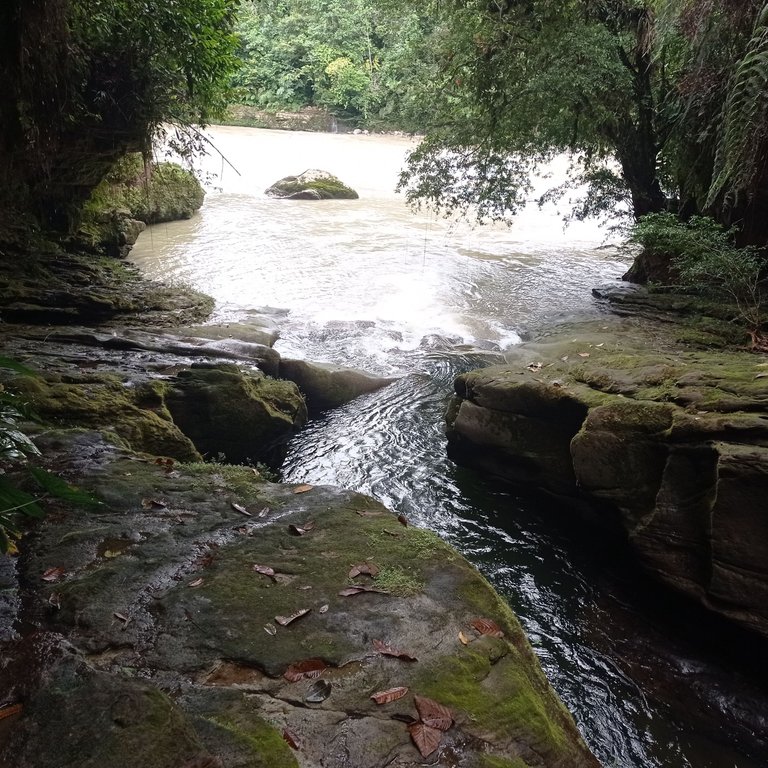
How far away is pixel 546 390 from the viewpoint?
19.3 feet

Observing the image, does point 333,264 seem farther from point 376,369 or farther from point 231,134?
point 231,134

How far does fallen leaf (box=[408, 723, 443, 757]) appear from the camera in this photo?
2.19m

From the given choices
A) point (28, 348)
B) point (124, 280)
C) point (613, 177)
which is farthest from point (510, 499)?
point (613, 177)

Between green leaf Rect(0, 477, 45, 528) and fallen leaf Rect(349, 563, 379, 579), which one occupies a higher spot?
green leaf Rect(0, 477, 45, 528)

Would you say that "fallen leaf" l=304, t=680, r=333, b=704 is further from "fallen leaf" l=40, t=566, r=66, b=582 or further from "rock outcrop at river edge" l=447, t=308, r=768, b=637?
"rock outcrop at river edge" l=447, t=308, r=768, b=637

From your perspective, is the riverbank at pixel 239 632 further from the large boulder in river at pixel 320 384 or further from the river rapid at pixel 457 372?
the large boulder in river at pixel 320 384

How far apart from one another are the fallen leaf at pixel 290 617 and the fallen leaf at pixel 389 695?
0.56 metres

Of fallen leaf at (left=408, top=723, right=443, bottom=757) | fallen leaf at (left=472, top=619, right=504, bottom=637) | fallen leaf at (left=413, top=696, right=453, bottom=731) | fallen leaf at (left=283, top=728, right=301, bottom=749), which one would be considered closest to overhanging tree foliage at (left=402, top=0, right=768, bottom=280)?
fallen leaf at (left=472, top=619, right=504, bottom=637)

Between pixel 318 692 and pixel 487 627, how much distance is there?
94 centimetres

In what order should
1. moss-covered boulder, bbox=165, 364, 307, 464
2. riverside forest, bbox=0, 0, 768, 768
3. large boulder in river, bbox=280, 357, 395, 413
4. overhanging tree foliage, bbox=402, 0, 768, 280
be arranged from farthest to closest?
large boulder in river, bbox=280, 357, 395, 413 → overhanging tree foliage, bbox=402, 0, 768, 280 → moss-covered boulder, bbox=165, 364, 307, 464 → riverside forest, bbox=0, 0, 768, 768

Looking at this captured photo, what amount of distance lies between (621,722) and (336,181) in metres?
21.8

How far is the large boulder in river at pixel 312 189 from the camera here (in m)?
22.2

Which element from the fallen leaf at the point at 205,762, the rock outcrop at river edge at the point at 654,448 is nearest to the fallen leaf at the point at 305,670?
the fallen leaf at the point at 205,762

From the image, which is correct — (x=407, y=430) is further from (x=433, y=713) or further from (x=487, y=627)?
(x=433, y=713)
